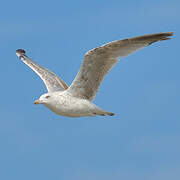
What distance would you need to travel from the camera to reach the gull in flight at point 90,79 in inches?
579

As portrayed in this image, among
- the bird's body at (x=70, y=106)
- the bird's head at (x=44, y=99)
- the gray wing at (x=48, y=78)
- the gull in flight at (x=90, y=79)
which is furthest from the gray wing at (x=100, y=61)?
the gray wing at (x=48, y=78)

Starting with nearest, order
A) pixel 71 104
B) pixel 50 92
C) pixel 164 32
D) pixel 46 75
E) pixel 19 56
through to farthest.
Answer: pixel 164 32 < pixel 71 104 < pixel 50 92 < pixel 46 75 < pixel 19 56

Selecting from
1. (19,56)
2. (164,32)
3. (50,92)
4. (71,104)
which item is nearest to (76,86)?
(71,104)

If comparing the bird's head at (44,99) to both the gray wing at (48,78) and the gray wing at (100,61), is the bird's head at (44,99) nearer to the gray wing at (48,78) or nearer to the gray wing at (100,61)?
the gray wing at (100,61)

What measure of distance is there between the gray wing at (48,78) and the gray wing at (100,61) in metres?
1.93

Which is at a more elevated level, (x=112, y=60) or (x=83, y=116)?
(x=112, y=60)

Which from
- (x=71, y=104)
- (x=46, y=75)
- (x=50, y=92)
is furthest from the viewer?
(x=46, y=75)

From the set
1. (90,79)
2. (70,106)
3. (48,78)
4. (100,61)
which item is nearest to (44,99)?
(70,106)

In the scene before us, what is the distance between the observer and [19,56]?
21250 mm

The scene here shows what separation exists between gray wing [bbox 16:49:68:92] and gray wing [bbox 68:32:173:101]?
1931 mm

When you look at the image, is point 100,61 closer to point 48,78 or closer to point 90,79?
point 90,79

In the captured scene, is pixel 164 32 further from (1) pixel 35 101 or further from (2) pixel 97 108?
(1) pixel 35 101

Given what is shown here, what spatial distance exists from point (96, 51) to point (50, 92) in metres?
2.86

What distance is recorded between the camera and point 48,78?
18.4 meters
